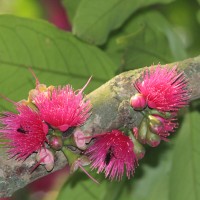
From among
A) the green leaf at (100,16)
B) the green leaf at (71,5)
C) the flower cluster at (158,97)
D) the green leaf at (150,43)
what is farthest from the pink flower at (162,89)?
the green leaf at (71,5)

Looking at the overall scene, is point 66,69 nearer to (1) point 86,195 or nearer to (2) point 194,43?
(1) point 86,195

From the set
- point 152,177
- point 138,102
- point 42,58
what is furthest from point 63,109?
point 152,177

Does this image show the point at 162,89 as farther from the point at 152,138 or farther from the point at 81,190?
the point at 81,190

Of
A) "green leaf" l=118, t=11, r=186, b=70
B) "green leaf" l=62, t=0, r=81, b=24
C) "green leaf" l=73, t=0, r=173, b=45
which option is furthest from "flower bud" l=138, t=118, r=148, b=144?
"green leaf" l=62, t=0, r=81, b=24

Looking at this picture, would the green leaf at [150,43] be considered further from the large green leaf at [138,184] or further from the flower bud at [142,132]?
the flower bud at [142,132]

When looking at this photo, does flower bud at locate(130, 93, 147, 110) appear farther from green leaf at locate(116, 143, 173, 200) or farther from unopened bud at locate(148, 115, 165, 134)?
green leaf at locate(116, 143, 173, 200)

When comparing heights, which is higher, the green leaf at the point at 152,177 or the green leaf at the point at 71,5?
the green leaf at the point at 71,5
